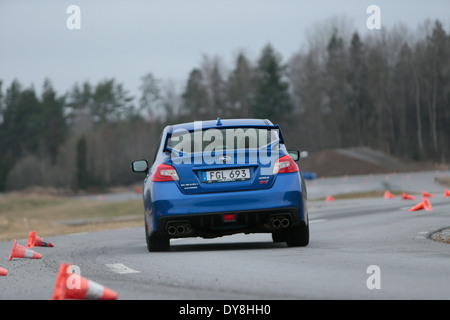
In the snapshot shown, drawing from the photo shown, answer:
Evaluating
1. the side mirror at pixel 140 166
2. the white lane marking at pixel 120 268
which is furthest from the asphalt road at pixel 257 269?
the side mirror at pixel 140 166

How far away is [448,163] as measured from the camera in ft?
275

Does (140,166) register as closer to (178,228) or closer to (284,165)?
(178,228)

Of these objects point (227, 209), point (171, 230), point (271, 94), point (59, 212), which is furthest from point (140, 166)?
point (271, 94)

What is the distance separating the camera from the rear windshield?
11.5 meters

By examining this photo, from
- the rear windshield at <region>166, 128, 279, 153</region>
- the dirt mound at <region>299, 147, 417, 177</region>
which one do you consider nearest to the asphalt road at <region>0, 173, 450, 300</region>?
the rear windshield at <region>166, 128, 279, 153</region>

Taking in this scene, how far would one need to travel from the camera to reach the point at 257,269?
9.06 meters

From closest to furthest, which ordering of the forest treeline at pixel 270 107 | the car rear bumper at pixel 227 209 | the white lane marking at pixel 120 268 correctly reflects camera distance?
the white lane marking at pixel 120 268
the car rear bumper at pixel 227 209
the forest treeline at pixel 270 107

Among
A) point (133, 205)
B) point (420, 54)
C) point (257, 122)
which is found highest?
point (420, 54)

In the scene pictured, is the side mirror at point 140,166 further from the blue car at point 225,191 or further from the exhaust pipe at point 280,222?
the exhaust pipe at point 280,222

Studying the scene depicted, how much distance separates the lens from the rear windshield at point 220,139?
1148 cm

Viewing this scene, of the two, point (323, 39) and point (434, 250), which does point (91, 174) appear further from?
point (434, 250)

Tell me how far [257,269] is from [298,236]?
2.96 metres
